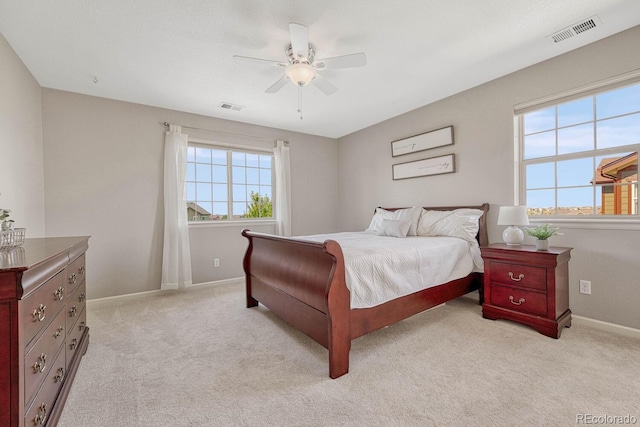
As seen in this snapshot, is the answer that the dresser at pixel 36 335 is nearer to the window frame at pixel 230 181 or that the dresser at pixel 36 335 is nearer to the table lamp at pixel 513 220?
the window frame at pixel 230 181

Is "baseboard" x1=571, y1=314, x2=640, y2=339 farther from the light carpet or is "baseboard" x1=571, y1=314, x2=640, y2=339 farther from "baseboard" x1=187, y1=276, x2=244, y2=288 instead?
"baseboard" x1=187, y1=276, x2=244, y2=288

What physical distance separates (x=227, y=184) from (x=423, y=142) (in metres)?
3.06

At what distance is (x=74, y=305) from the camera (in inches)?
75.0

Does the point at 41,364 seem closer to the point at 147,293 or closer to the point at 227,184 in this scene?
the point at 147,293

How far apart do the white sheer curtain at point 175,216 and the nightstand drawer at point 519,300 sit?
12.4ft

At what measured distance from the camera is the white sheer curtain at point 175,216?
3.86m

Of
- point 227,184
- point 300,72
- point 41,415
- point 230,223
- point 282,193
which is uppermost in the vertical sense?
point 300,72

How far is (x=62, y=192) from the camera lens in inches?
132

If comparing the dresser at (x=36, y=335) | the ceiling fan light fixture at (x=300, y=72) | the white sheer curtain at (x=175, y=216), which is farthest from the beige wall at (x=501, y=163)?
the dresser at (x=36, y=335)

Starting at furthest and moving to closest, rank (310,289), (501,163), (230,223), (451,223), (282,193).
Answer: (282,193) → (230,223) → (451,223) → (501,163) → (310,289)

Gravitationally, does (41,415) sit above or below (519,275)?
below

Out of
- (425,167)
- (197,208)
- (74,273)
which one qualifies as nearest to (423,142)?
(425,167)

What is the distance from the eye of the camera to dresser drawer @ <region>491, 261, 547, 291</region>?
8.15 ft

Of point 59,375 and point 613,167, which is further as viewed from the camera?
point 613,167
